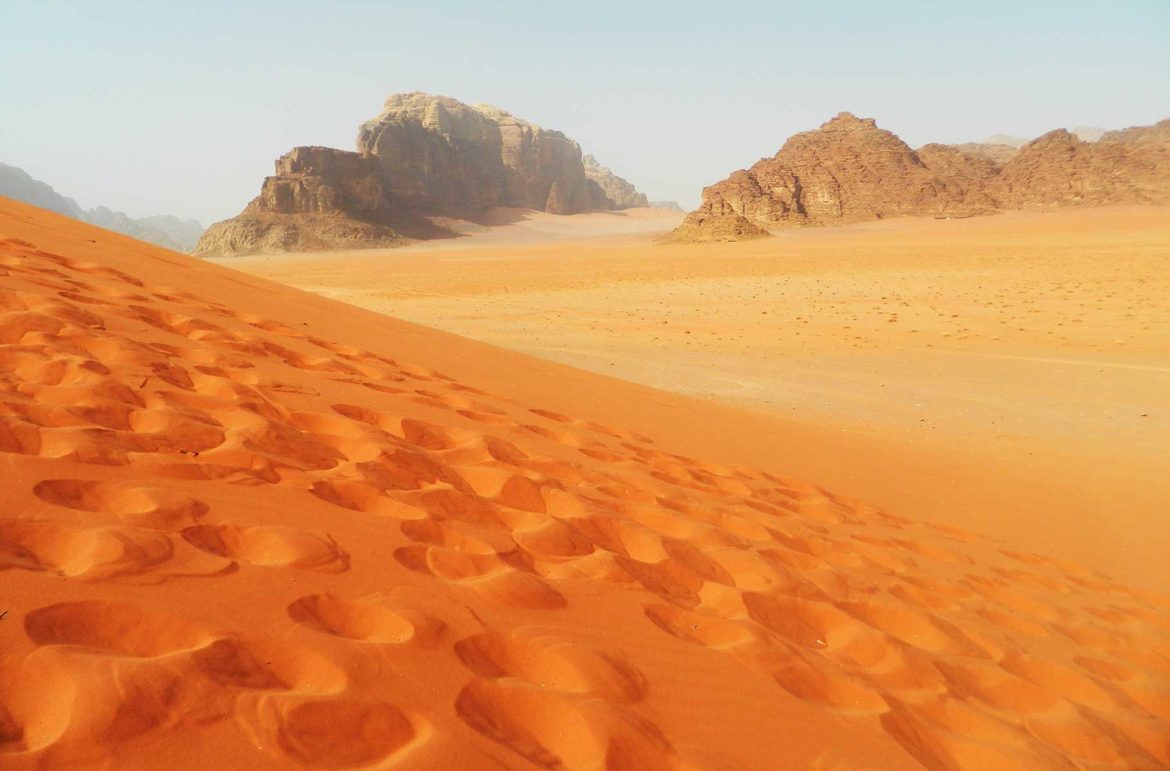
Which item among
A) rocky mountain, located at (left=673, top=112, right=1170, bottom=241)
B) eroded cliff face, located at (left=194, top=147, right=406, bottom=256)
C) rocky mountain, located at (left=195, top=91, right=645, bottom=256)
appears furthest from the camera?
rocky mountain, located at (left=195, top=91, right=645, bottom=256)

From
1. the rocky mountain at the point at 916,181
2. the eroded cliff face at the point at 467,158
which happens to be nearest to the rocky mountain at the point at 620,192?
the eroded cliff face at the point at 467,158

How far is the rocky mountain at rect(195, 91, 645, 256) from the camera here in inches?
2928

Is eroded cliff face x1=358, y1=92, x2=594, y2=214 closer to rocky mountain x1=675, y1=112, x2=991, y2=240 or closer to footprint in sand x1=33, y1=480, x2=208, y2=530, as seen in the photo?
rocky mountain x1=675, y1=112, x2=991, y2=240

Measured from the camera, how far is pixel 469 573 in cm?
275

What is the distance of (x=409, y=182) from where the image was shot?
9675 cm

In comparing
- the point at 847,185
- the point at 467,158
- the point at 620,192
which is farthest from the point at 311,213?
the point at 620,192

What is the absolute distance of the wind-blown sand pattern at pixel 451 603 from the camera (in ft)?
5.90

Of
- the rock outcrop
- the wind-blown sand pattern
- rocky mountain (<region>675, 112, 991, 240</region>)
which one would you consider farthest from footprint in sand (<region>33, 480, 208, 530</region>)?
the rock outcrop

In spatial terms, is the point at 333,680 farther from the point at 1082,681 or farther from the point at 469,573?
the point at 1082,681

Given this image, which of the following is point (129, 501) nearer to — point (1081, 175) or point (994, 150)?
point (1081, 175)

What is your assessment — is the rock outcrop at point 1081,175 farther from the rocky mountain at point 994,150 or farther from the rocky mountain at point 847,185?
the rocky mountain at point 994,150

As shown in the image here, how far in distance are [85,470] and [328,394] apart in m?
2.01

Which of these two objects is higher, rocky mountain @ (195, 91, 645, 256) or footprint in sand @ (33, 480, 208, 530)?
rocky mountain @ (195, 91, 645, 256)

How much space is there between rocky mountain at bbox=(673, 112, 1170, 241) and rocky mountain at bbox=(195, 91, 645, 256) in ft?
Result: 114
